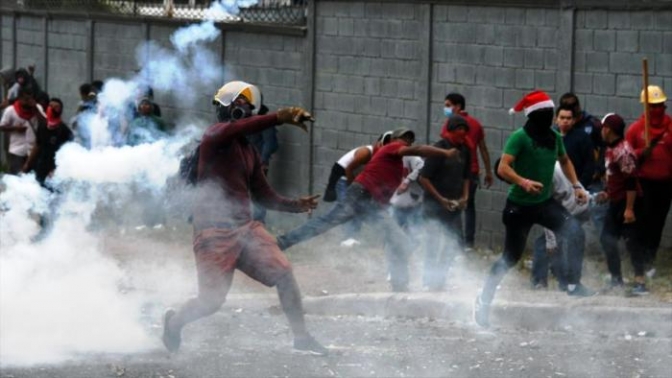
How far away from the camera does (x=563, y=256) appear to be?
11422 millimetres

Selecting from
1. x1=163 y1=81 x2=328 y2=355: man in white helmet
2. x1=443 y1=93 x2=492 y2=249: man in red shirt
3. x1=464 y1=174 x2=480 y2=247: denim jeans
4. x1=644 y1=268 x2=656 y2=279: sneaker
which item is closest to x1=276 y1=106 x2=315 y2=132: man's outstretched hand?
x1=163 y1=81 x2=328 y2=355: man in white helmet

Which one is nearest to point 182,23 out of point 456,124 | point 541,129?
point 456,124

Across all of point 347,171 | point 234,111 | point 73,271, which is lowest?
point 73,271

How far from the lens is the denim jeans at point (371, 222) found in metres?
11.7

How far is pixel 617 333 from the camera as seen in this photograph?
34.3 ft

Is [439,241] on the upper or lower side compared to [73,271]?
upper

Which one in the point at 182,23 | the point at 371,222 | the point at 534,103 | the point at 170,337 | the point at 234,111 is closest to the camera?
the point at 234,111

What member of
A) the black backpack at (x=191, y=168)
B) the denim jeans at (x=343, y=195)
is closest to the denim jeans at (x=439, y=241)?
the denim jeans at (x=343, y=195)

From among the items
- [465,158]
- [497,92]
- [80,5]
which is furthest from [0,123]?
[465,158]

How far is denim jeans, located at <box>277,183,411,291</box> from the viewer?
11.7m

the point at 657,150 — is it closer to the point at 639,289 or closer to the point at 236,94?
the point at 639,289

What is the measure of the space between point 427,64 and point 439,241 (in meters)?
3.15

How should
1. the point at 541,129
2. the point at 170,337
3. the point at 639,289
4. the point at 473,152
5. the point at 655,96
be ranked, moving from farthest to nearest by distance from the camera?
the point at 473,152 < the point at 655,96 < the point at 639,289 < the point at 541,129 < the point at 170,337

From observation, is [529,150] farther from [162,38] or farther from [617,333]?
[162,38]
